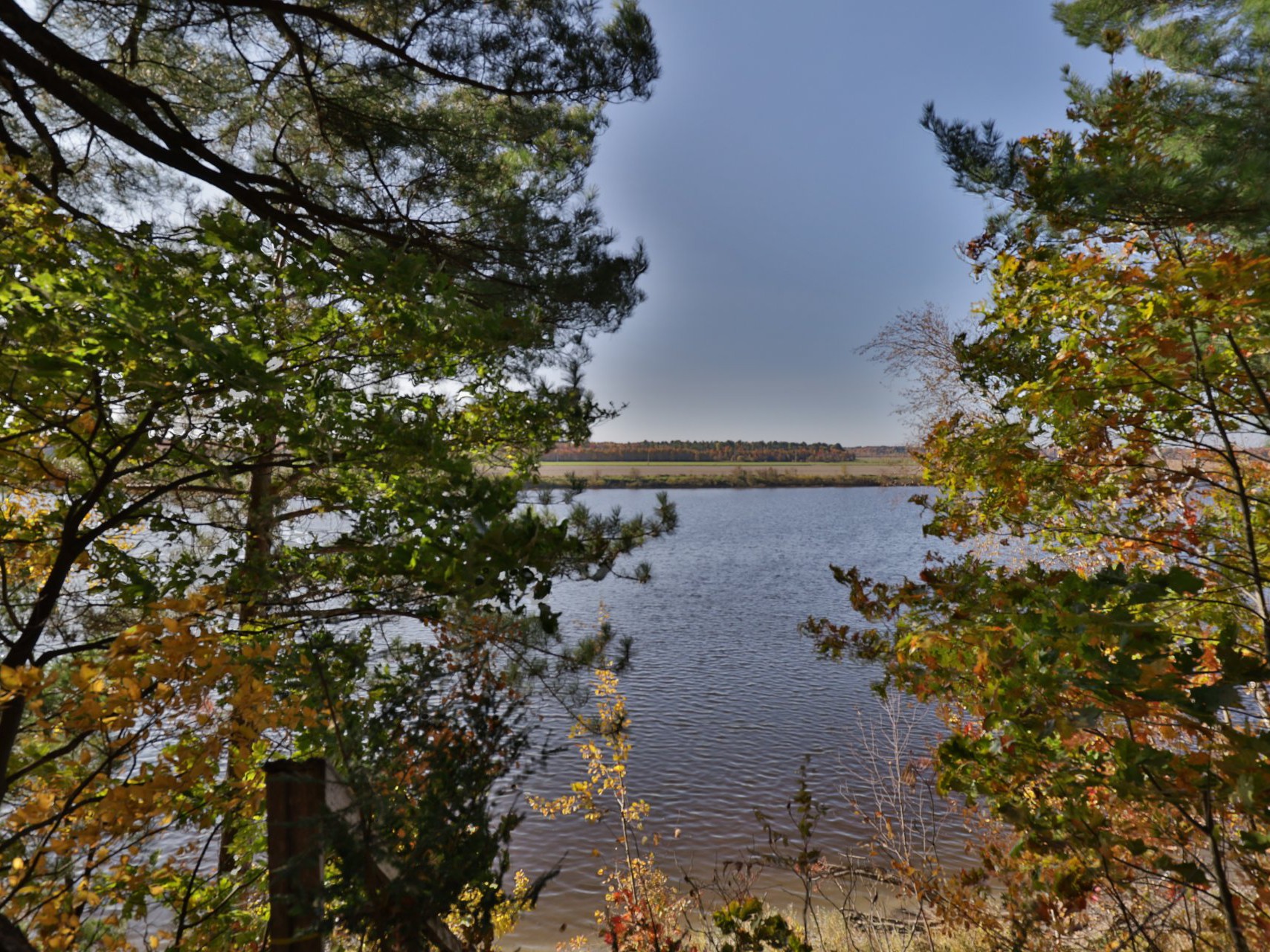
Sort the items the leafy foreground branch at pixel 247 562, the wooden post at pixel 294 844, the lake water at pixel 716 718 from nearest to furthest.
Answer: the wooden post at pixel 294 844
the leafy foreground branch at pixel 247 562
the lake water at pixel 716 718

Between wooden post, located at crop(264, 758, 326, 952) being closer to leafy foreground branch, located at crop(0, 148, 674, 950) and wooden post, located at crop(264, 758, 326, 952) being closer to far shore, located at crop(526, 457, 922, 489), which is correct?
leafy foreground branch, located at crop(0, 148, 674, 950)

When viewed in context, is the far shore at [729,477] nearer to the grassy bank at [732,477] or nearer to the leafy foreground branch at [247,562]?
the grassy bank at [732,477]

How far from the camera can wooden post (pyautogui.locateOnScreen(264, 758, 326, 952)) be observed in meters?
1.46

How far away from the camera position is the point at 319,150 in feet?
17.1

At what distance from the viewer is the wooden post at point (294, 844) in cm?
146

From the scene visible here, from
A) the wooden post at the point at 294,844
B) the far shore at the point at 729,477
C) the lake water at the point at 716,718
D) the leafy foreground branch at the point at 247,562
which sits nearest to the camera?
the wooden post at the point at 294,844

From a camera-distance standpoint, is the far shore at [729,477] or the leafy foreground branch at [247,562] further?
the far shore at [729,477]

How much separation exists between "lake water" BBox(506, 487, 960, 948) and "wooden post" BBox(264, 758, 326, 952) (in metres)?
0.56

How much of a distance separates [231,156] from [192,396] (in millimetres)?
4413

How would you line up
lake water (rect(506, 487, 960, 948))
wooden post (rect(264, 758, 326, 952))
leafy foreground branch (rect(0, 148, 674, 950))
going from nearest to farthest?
wooden post (rect(264, 758, 326, 952))
leafy foreground branch (rect(0, 148, 674, 950))
lake water (rect(506, 487, 960, 948))

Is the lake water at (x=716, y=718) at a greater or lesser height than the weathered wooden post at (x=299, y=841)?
lesser

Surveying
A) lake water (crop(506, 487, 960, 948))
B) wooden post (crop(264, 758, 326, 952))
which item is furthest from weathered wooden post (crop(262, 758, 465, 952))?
lake water (crop(506, 487, 960, 948))

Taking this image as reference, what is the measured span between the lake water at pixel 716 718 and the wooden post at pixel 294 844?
56 cm

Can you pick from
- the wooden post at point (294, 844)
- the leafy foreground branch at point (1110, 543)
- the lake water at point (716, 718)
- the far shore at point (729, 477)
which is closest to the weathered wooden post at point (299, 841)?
the wooden post at point (294, 844)
